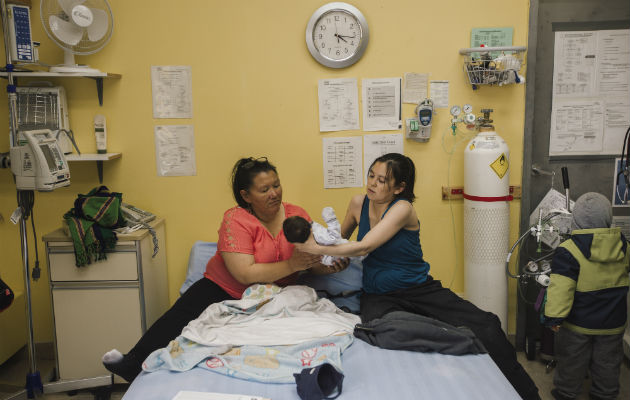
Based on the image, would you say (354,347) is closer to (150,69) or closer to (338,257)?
(338,257)

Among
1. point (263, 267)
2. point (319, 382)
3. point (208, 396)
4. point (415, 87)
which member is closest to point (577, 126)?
point (415, 87)

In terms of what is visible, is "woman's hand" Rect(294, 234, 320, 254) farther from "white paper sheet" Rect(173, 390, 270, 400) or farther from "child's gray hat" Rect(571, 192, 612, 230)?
"child's gray hat" Rect(571, 192, 612, 230)

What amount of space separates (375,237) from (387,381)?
0.65 meters

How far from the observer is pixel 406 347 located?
1959mm

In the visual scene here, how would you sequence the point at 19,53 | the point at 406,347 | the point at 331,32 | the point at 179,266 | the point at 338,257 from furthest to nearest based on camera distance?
the point at 179,266 → the point at 331,32 → the point at 19,53 → the point at 338,257 → the point at 406,347

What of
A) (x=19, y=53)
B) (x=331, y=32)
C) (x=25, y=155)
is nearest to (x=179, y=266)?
(x=25, y=155)

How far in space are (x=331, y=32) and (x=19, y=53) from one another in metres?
1.52

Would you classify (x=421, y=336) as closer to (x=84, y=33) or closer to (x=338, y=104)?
(x=338, y=104)

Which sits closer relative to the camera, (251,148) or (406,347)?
(406,347)

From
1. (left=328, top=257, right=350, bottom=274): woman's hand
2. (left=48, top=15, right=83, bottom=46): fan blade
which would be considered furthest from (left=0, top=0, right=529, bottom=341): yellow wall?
(left=328, top=257, right=350, bottom=274): woman's hand

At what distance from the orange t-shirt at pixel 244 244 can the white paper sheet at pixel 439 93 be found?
1.02m

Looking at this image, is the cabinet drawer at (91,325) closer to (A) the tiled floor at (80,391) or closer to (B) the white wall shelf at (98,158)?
(A) the tiled floor at (80,391)

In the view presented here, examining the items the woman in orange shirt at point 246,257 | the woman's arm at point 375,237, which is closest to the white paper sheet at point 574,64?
the woman's arm at point 375,237

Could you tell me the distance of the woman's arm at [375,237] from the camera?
2176mm
